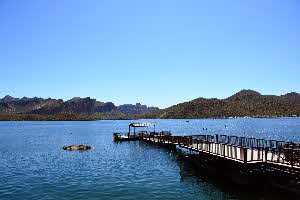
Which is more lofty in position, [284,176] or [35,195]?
[284,176]

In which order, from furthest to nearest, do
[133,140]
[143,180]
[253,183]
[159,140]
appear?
1. [133,140]
2. [159,140]
3. [143,180]
4. [253,183]

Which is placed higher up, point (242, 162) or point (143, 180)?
point (242, 162)

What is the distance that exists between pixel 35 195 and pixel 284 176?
21.3 metres

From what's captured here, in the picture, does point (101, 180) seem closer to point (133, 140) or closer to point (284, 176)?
point (284, 176)

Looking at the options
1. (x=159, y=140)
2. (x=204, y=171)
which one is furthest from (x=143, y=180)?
(x=159, y=140)

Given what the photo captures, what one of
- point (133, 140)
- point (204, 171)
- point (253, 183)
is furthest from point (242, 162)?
point (133, 140)

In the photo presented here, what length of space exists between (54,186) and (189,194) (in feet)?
42.1

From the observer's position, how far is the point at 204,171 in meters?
31.9

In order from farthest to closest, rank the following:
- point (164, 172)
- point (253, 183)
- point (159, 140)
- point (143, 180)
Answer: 1. point (159, 140)
2. point (164, 172)
3. point (143, 180)
4. point (253, 183)

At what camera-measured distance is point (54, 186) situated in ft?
83.7

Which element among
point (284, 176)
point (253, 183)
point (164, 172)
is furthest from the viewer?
point (164, 172)

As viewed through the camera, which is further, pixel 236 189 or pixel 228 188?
pixel 228 188

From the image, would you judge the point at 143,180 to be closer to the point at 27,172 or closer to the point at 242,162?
the point at 242,162

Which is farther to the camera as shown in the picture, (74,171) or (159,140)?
(159,140)
